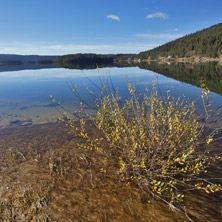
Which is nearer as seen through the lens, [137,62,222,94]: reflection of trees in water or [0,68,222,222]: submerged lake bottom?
[0,68,222,222]: submerged lake bottom

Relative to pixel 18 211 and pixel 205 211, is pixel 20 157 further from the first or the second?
pixel 205 211

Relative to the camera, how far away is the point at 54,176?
18.0 feet

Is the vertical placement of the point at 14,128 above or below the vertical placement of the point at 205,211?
below

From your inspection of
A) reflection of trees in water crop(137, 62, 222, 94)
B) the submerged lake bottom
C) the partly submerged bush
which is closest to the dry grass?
the submerged lake bottom

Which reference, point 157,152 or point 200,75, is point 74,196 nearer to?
point 157,152

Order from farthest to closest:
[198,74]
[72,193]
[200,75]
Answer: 1. [198,74]
2. [200,75]
3. [72,193]

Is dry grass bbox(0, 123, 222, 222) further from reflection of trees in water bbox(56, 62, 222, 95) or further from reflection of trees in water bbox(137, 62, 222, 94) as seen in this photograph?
reflection of trees in water bbox(137, 62, 222, 94)

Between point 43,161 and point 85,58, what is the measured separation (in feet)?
491

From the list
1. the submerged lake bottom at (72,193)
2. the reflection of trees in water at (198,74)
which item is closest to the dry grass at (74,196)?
the submerged lake bottom at (72,193)

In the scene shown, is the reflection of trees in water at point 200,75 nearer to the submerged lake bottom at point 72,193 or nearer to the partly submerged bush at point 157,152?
the partly submerged bush at point 157,152

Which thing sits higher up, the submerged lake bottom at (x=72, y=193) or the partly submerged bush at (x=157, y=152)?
the partly submerged bush at (x=157, y=152)

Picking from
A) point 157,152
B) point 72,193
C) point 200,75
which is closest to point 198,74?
point 200,75

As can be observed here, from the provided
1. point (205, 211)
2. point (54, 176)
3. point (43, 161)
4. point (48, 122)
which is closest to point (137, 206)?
point (205, 211)

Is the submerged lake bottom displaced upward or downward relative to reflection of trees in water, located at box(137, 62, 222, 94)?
downward
